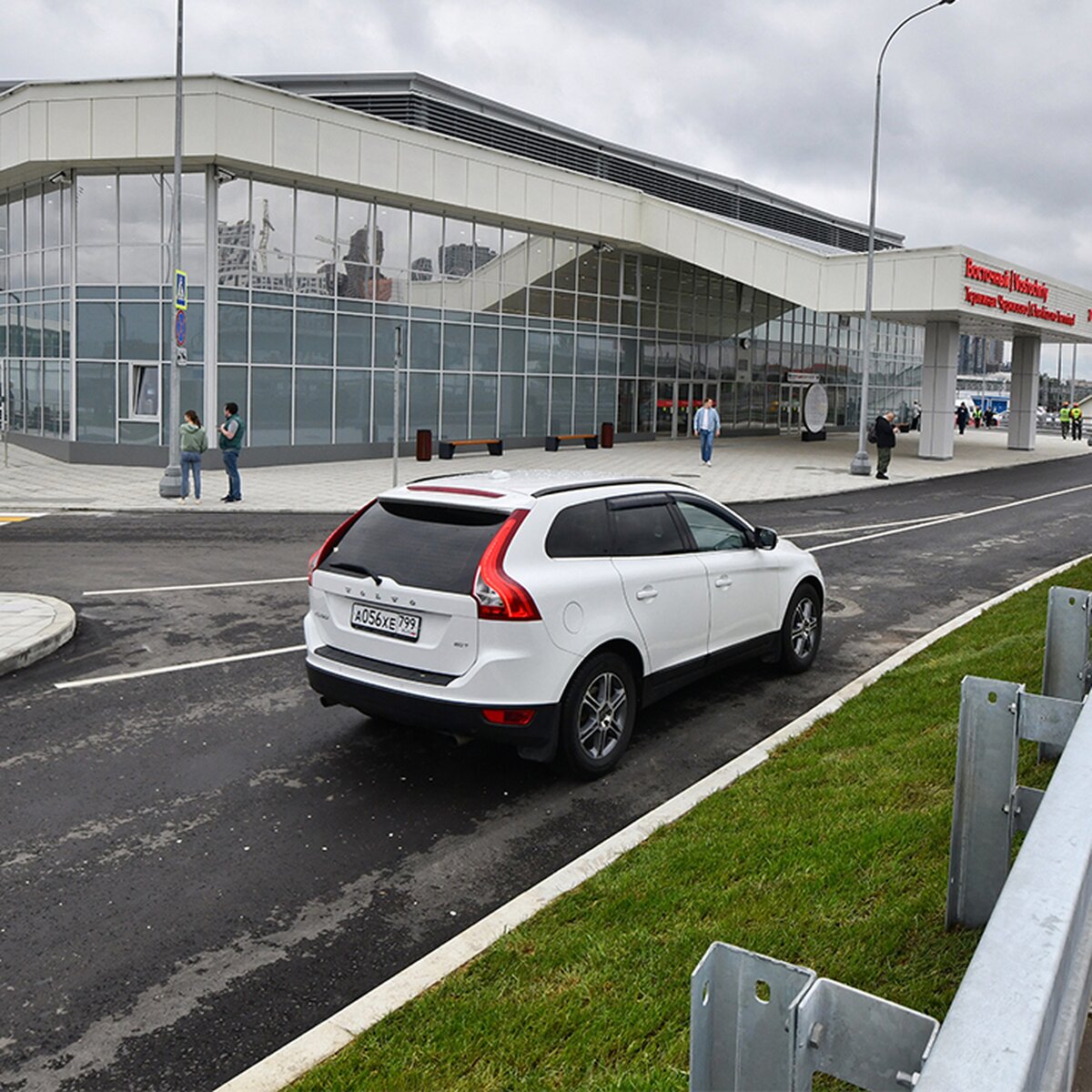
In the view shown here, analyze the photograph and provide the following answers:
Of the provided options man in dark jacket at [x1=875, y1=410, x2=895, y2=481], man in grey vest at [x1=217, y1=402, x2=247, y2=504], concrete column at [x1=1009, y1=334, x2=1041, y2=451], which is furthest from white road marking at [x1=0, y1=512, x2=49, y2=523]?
concrete column at [x1=1009, y1=334, x2=1041, y2=451]

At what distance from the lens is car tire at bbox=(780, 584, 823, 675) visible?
8.58 meters

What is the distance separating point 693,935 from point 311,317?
26678 mm

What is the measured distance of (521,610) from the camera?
6023mm

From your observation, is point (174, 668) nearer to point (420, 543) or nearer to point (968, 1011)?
point (420, 543)

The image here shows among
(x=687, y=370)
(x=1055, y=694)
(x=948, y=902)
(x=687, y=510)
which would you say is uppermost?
(x=687, y=370)

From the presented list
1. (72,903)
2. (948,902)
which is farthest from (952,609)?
(72,903)

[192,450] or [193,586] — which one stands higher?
[192,450]

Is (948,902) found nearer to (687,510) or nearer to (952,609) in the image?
(687,510)

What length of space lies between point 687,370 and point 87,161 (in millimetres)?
23263

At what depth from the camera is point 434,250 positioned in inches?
1256

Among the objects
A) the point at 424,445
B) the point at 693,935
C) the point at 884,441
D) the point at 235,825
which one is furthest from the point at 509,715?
the point at 424,445

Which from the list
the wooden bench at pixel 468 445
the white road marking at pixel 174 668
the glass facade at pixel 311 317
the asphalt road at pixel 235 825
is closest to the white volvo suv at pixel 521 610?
the asphalt road at pixel 235 825

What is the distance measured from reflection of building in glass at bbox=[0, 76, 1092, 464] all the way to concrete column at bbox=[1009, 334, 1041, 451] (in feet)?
3.90

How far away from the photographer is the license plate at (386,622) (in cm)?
622
